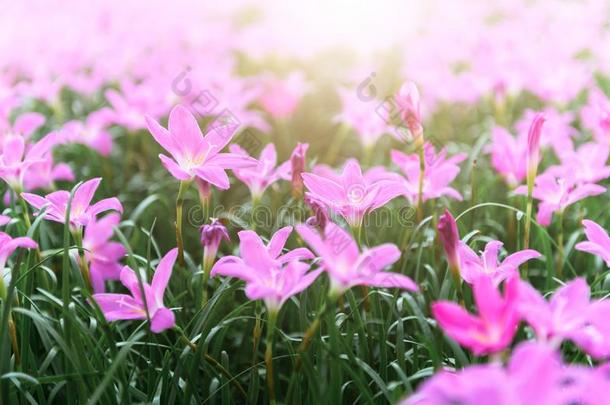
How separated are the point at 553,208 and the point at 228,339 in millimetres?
923

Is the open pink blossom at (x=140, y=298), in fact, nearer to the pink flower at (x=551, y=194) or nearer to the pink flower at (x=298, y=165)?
the pink flower at (x=298, y=165)

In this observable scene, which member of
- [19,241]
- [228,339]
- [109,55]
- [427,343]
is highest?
[109,55]

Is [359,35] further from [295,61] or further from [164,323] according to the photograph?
[164,323]

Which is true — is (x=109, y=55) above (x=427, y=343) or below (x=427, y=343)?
above

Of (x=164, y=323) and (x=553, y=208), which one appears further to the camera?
(x=553, y=208)

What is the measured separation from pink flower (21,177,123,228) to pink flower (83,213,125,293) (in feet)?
0.42

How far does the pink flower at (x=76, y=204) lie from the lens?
134 centimetres

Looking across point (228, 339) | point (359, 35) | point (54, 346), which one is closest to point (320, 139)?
point (359, 35)

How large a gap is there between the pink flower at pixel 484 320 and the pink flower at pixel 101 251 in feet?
2.89

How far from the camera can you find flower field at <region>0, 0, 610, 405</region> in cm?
111

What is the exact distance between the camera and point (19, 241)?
3.97 feet

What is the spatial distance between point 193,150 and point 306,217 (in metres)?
0.51

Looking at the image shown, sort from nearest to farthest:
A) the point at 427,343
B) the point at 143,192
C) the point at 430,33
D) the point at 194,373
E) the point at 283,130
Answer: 1. the point at 427,343
2. the point at 194,373
3. the point at 143,192
4. the point at 283,130
5. the point at 430,33

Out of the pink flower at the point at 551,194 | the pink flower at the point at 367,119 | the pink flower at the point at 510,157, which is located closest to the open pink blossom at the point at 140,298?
the pink flower at the point at 551,194
